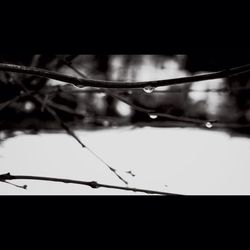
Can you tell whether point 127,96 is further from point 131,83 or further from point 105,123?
point 131,83

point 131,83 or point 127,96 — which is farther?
point 127,96

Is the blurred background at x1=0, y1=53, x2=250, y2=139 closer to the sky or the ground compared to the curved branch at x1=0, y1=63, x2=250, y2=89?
closer to the sky

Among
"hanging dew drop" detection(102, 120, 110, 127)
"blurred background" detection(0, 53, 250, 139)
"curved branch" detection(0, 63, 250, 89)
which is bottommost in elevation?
"curved branch" detection(0, 63, 250, 89)

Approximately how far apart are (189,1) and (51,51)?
762mm

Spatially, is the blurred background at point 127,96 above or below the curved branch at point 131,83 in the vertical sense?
above

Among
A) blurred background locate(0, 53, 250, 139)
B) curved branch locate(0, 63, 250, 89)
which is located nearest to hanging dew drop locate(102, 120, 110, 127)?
blurred background locate(0, 53, 250, 139)

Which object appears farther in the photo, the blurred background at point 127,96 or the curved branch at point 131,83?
the blurred background at point 127,96

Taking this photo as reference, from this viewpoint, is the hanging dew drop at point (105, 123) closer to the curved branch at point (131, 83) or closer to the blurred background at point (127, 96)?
the blurred background at point (127, 96)

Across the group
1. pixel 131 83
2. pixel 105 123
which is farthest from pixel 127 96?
pixel 131 83

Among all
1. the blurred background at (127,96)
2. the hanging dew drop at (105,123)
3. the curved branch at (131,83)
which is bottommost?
the curved branch at (131,83)

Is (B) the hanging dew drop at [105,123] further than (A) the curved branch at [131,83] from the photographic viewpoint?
Yes

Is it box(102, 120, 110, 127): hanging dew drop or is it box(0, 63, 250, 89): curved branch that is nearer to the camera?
box(0, 63, 250, 89): curved branch

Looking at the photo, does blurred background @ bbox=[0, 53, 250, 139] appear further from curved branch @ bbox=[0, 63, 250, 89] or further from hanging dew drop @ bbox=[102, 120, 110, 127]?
curved branch @ bbox=[0, 63, 250, 89]

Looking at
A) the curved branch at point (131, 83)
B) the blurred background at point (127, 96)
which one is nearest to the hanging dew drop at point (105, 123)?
the blurred background at point (127, 96)
